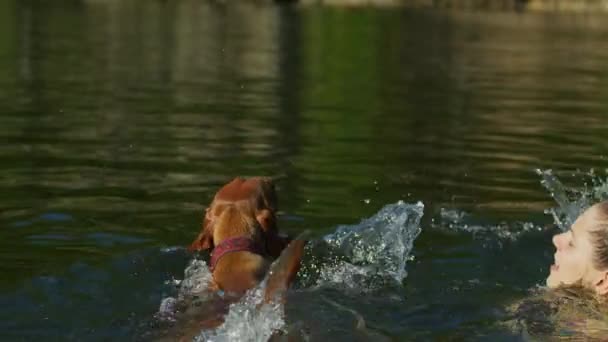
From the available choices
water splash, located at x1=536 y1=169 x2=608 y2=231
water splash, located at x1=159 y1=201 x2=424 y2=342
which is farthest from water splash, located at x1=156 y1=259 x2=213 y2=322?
water splash, located at x1=536 y1=169 x2=608 y2=231

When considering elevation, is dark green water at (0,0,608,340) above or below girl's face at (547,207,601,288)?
below

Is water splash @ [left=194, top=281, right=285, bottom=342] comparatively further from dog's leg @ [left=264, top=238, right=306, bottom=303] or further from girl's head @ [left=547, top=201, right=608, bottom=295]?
girl's head @ [left=547, top=201, right=608, bottom=295]

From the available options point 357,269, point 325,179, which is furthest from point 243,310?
point 325,179

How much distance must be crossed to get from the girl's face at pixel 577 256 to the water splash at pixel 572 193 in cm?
164

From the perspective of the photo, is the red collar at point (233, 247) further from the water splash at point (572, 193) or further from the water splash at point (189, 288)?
the water splash at point (572, 193)

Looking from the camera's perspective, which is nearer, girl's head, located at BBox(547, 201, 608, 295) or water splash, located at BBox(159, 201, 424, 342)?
girl's head, located at BBox(547, 201, 608, 295)

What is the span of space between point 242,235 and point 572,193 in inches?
193

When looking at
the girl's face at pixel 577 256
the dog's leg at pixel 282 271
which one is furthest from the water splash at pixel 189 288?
the girl's face at pixel 577 256

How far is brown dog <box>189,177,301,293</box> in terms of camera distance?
6.41 metres

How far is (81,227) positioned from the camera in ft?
29.0

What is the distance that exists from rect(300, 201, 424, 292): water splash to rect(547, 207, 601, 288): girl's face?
1.19m

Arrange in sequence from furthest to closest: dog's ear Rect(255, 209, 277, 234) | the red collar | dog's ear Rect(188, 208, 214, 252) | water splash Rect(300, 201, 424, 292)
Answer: water splash Rect(300, 201, 424, 292) < dog's ear Rect(188, 208, 214, 252) < dog's ear Rect(255, 209, 277, 234) < the red collar

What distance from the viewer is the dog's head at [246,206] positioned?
6.95 metres

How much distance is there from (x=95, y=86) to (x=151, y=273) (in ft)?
37.5
